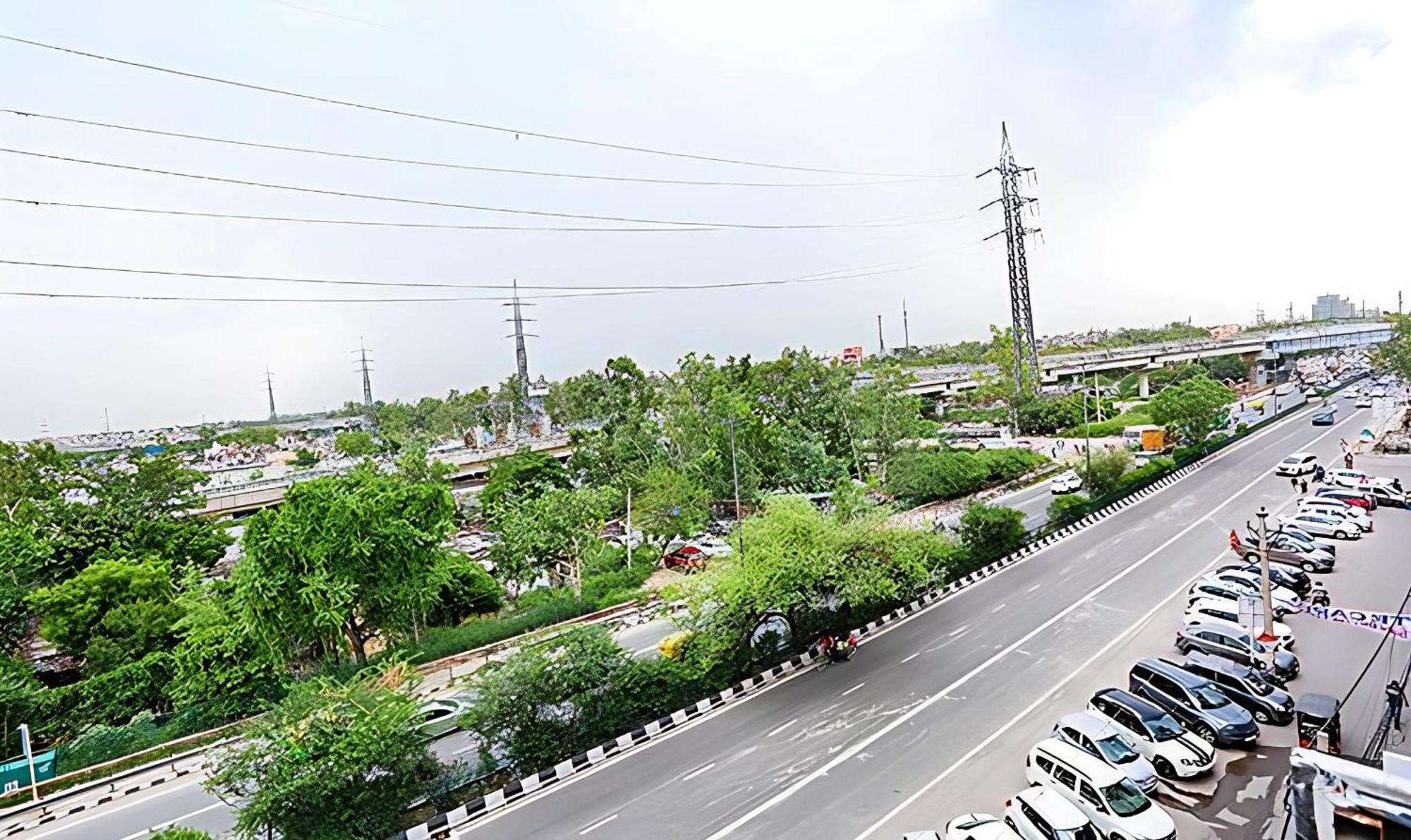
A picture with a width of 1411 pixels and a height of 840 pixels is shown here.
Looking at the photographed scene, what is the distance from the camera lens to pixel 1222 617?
741 inches

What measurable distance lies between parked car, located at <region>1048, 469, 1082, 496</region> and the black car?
24555 millimetres

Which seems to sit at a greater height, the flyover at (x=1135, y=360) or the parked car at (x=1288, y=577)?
the flyover at (x=1135, y=360)

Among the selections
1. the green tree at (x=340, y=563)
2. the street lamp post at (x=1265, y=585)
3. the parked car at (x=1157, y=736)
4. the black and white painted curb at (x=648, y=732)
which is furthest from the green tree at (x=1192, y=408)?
the green tree at (x=340, y=563)

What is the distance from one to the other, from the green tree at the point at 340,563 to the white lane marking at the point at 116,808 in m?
4.11

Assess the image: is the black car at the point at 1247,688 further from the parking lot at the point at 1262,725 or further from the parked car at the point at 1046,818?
the parked car at the point at 1046,818

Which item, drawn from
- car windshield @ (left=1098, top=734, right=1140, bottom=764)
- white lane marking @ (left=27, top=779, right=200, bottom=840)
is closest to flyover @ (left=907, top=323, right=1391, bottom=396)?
car windshield @ (left=1098, top=734, right=1140, bottom=764)

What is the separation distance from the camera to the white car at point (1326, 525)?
25.3m

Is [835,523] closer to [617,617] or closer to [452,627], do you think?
[617,617]

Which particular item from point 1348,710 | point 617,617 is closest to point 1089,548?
point 1348,710

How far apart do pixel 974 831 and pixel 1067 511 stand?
949 inches

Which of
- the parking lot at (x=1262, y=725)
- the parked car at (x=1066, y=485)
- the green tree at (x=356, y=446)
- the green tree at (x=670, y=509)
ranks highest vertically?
the green tree at (x=356, y=446)

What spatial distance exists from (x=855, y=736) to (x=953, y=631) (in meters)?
6.87

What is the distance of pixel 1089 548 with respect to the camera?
2803cm

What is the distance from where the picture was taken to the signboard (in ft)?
57.7
